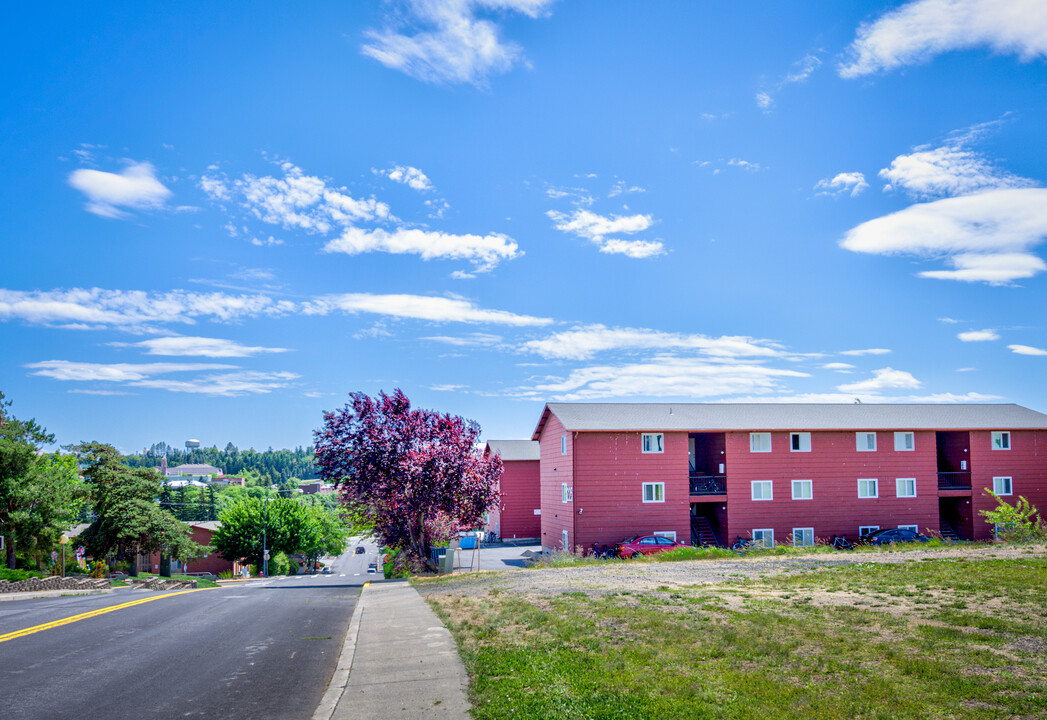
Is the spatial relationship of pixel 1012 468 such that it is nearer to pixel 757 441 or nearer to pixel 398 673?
pixel 757 441

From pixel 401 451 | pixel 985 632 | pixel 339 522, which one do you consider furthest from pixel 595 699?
pixel 339 522

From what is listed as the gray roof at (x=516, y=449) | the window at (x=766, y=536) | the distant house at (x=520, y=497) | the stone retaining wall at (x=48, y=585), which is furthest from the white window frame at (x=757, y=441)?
A: the stone retaining wall at (x=48, y=585)

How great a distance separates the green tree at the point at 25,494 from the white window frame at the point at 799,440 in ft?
136

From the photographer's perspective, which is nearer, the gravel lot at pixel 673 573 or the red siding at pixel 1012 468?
the gravel lot at pixel 673 573

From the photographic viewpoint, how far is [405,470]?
2748cm

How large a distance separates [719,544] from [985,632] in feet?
110

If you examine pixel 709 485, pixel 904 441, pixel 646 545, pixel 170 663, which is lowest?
pixel 646 545

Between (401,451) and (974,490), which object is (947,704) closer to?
(401,451)

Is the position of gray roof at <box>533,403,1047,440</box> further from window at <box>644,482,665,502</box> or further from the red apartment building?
window at <box>644,482,665,502</box>

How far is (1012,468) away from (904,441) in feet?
28.2

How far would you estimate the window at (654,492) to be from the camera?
135ft

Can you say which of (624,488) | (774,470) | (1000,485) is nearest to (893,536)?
(774,470)

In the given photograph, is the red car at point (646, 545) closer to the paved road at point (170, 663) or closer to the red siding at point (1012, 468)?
A: the paved road at point (170, 663)

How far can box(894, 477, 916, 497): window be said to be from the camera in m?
43.9
